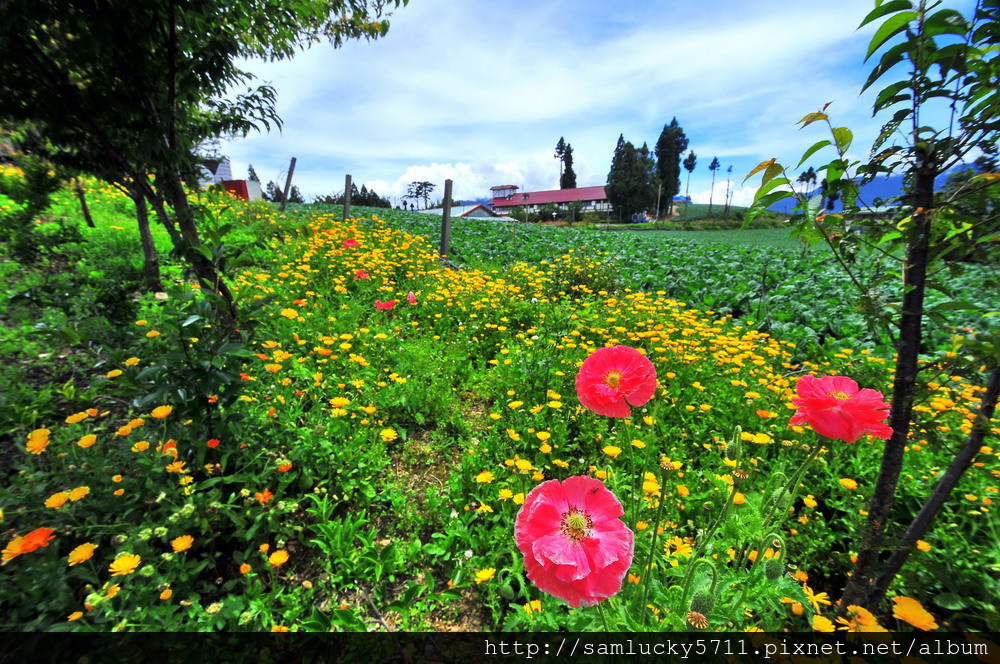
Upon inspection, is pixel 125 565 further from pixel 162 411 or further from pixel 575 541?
pixel 575 541

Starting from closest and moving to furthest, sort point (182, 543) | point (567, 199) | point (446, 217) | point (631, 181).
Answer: point (182, 543) < point (446, 217) < point (631, 181) < point (567, 199)

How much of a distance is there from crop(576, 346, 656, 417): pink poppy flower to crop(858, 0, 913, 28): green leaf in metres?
0.99

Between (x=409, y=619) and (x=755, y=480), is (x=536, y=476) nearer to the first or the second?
(x=409, y=619)

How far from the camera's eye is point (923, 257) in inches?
43.6

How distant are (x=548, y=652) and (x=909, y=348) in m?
1.53

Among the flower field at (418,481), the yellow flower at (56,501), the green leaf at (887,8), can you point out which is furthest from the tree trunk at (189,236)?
the green leaf at (887,8)

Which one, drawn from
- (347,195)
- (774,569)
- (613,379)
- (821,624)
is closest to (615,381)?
(613,379)

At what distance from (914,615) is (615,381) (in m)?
1.05

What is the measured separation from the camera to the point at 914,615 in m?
1.10

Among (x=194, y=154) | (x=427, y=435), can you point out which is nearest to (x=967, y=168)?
(x=427, y=435)

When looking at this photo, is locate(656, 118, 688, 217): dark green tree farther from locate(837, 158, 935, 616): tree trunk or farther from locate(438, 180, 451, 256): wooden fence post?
locate(837, 158, 935, 616): tree trunk

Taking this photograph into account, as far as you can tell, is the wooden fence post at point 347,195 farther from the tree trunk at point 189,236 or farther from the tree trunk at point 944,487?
the tree trunk at point 944,487

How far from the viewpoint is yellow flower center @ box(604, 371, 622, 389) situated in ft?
3.88

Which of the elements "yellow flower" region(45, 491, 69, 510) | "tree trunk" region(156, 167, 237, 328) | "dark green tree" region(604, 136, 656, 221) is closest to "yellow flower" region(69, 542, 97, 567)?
"yellow flower" region(45, 491, 69, 510)
